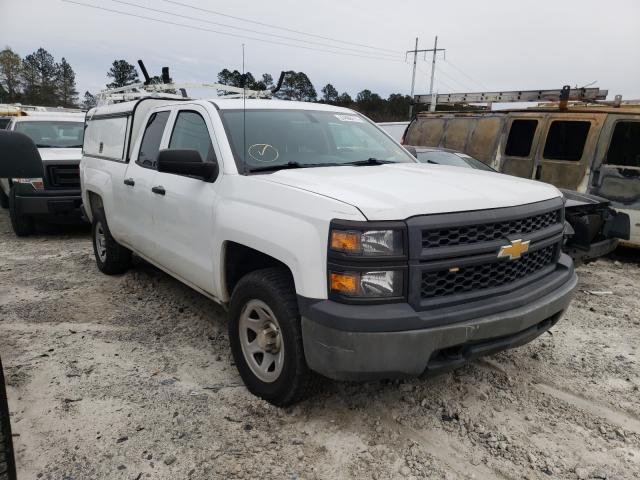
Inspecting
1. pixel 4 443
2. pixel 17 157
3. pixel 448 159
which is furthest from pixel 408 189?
pixel 448 159

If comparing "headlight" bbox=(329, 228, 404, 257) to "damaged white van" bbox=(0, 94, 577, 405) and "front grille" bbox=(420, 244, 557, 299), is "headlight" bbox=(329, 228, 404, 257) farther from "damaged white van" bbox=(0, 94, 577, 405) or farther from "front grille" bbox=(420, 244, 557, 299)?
"front grille" bbox=(420, 244, 557, 299)

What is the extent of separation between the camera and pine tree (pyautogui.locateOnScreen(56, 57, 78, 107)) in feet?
222

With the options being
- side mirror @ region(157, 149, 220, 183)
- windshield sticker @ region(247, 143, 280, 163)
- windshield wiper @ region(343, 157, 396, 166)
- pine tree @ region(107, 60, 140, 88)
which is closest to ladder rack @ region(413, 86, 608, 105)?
windshield wiper @ region(343, 157, 396, 166)

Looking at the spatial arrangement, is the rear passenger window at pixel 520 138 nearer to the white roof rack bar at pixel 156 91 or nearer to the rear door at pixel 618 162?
the rear door at pixel 618 162

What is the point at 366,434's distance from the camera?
8.75ft

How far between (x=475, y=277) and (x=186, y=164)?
1877 millimetres

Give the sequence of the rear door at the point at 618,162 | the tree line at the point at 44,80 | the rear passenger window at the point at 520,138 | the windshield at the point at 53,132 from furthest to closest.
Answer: the tree line at the point at 44,80
the windshield at the point at 53,132
the rear passenger window at the point at 520,138
the rear door at the point at 618,162

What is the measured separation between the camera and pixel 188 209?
3.39 meters

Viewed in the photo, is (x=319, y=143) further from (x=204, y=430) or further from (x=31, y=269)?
(x=31, y=269)

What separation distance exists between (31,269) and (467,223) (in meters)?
5.51

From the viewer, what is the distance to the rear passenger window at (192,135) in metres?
3.38

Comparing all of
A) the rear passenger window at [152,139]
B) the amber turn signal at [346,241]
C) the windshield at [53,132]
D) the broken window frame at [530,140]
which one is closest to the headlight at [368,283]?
the amber turn signal at [346,241]

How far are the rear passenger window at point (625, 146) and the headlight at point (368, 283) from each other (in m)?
6.30

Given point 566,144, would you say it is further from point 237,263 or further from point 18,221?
point 18,221
